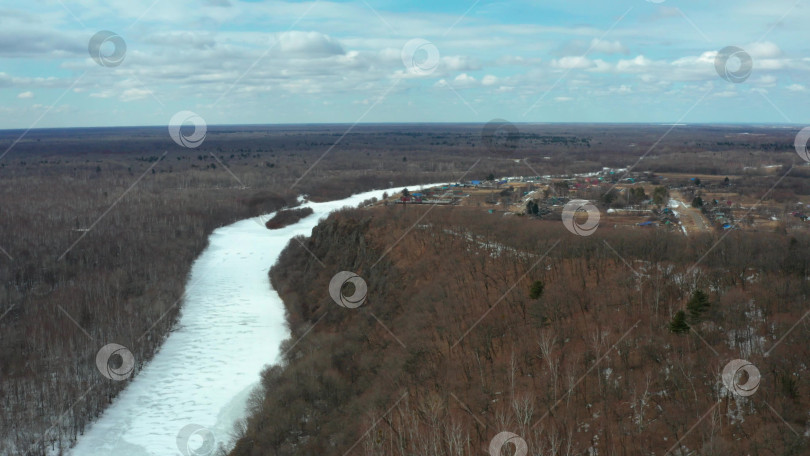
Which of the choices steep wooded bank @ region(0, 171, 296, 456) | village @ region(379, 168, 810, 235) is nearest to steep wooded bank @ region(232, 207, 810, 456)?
village @ region(379, 168, 810, 235)

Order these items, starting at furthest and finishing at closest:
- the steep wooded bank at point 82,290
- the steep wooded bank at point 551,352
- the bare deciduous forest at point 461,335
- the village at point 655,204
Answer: the village at point 655,204, the steep wooded bank at point 82,290, the bare deciduous forest at point 461,335, the steep wooded bank at point 551,352

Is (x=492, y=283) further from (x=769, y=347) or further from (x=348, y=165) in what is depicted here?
(x=348, y=165)

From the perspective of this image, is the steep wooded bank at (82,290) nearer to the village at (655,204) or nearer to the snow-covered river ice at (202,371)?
the snow-covered river ice at (202,371)

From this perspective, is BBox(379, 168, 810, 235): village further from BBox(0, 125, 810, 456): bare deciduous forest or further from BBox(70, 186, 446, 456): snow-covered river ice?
BBox(70, 186, 446, 456): snow-covered river ice

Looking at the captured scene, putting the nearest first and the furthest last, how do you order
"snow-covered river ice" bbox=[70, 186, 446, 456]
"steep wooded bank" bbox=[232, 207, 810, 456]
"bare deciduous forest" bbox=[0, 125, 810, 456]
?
"steep wooded bank" bbox=[232, 207, 810, 456] → "bare deciduous forest" bbox=[0, 125, 810, 456] → "snow-covered river ice" bbox=[70, 186, 446, 456]

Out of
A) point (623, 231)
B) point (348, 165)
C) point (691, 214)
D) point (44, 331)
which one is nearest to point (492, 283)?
point (623, 231)

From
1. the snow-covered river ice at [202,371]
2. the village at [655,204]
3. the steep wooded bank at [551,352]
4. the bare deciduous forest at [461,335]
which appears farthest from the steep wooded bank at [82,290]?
the village at [655,204]
